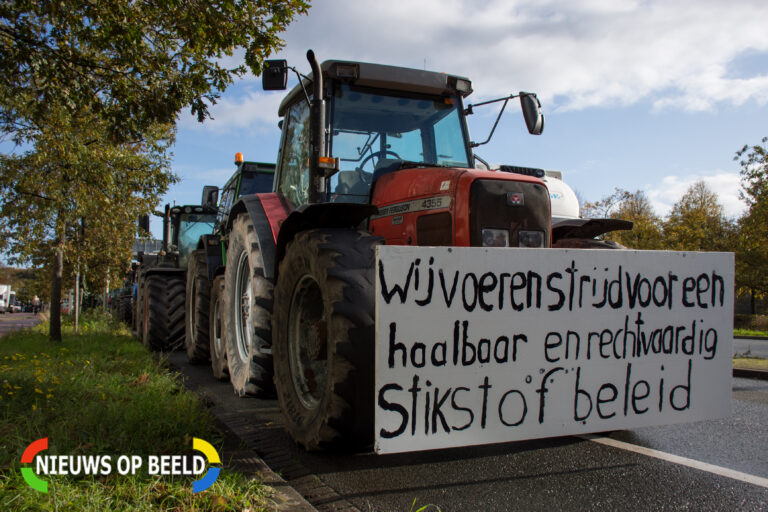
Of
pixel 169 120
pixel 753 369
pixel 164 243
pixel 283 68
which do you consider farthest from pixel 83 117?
pixel 753 369

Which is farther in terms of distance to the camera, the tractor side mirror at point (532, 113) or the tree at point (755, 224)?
the tree at point (755, 224)

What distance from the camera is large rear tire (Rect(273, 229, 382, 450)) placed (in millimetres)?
3092

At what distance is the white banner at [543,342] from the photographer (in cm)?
290

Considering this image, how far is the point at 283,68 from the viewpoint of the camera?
454cm

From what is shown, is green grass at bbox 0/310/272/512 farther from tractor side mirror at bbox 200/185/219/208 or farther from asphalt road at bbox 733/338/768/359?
asphalt road at bbox 733/338/768/359

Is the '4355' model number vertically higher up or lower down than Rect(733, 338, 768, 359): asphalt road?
higher up

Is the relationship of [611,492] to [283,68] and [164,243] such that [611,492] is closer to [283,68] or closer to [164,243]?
[283,68]

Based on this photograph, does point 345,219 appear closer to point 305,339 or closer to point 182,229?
point 305,339

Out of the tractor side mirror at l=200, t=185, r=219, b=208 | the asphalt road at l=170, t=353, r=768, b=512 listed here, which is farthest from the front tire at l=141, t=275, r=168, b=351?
the asphalt road at l=170, t=353, r=768, b=512

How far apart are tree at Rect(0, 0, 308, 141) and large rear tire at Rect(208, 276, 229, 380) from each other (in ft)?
6.14

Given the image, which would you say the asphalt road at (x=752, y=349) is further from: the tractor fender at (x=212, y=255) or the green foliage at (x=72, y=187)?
the green foliage at (x=72, y=187)

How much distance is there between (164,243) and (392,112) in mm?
8756

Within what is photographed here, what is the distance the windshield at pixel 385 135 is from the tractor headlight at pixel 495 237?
1.15 meters

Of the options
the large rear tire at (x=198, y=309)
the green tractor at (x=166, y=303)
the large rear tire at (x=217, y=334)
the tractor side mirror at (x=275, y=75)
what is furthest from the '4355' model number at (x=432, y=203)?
the green tractor at (x=166, y=303)
